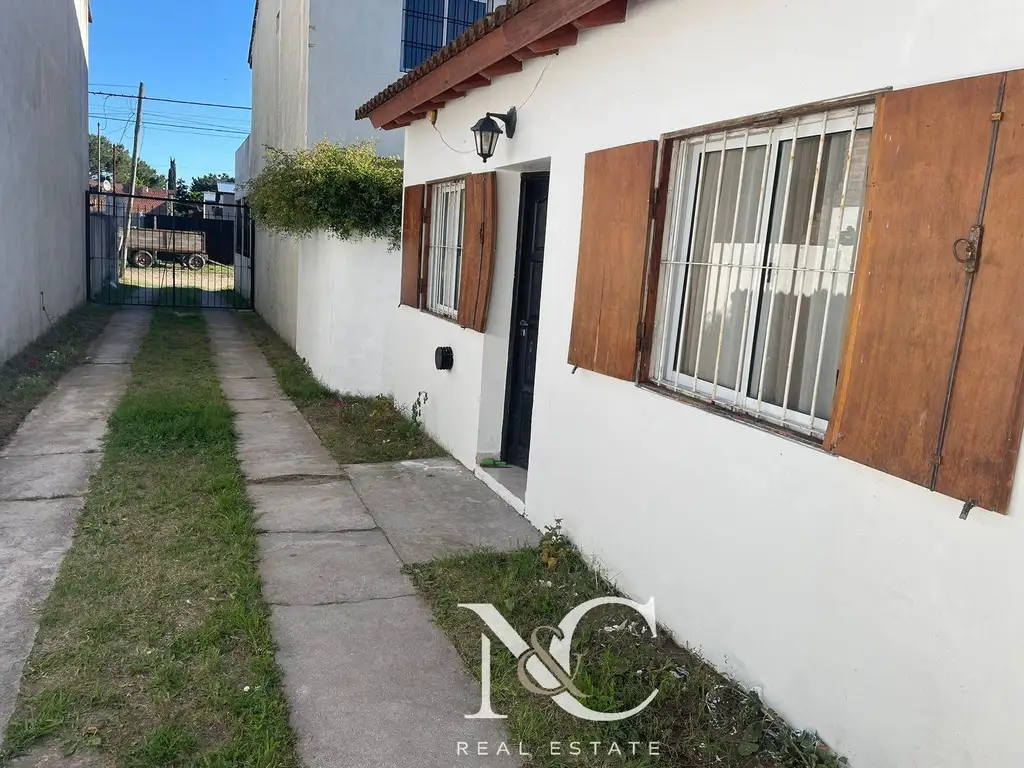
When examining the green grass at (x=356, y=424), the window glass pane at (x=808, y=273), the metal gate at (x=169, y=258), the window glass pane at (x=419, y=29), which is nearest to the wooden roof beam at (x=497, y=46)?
the window glass pane at (x=808, y=273)

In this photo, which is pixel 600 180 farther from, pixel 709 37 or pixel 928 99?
pixel 928 99

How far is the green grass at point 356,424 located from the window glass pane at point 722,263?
3471 mm

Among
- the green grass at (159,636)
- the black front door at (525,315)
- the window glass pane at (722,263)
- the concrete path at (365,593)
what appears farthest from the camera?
the black front door at (525,315)

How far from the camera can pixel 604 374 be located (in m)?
4.10

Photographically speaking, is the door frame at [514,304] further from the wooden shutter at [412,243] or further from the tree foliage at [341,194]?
the tree foliage at [341,194]

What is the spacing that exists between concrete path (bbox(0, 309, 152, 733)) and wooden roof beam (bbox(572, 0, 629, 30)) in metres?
4.01

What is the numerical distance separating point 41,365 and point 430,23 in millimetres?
7232

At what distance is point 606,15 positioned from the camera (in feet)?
13.1

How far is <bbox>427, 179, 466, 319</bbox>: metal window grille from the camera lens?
6.79 m

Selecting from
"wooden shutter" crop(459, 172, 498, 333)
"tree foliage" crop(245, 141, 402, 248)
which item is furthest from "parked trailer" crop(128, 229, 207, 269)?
"wooden shutter" crop(459, 172, 498, 333)

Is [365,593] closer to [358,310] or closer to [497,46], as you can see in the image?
[497,46]

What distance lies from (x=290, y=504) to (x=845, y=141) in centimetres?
403

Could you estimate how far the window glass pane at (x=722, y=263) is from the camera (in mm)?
3266

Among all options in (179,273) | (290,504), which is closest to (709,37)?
(290,504)
